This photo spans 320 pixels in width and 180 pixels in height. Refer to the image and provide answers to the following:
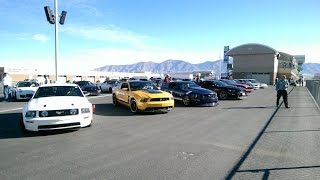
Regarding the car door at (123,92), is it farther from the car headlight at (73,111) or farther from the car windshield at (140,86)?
the car headlight at (73,111)

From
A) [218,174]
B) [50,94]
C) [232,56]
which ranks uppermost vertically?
[232,56]

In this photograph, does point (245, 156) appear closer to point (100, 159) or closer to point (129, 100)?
point (100, 159)

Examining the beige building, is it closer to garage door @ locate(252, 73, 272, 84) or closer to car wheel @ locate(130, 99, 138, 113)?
garage door @ locate(252, 73, 272, 84)

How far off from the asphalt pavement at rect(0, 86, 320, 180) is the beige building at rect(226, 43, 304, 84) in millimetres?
58127

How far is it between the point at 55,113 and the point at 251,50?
210 ft

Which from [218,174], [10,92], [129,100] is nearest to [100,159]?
[218,174]

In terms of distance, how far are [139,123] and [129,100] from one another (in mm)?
Answer: 3477

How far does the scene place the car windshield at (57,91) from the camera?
10040 mm

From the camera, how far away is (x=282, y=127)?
32.9 feet

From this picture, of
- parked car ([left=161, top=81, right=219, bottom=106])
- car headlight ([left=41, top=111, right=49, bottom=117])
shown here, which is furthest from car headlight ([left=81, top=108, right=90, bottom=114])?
parked car ([left=161, top=81, right=219, bottom=106])

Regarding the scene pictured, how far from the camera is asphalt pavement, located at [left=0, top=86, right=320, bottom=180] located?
17.9 ft

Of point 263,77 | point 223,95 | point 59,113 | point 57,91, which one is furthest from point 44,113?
point 263,77

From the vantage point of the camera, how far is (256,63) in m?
67.4

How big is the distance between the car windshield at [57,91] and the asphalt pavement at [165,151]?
1270 millimetres
